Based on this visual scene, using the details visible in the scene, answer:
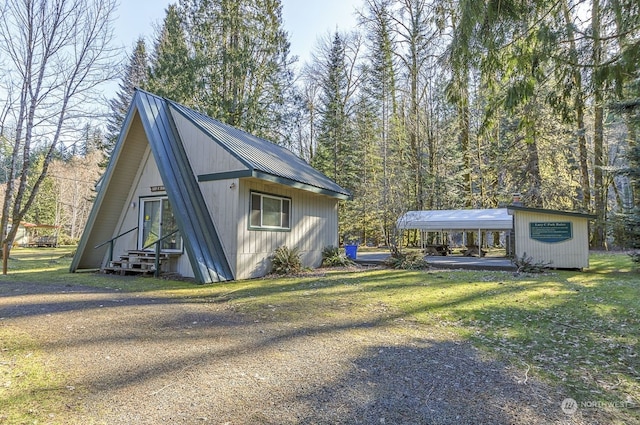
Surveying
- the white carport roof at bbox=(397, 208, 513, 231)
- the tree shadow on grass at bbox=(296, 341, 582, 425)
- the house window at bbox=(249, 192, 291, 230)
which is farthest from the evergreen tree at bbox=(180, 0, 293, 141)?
the tree shadow on grass at bbox=(296, 341, 582, 425)

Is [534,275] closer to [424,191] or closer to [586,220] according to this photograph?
[586,220]

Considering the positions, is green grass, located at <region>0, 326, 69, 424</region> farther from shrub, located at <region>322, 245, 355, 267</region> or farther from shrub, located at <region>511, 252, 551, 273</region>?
shrub, located at <region>511, 252, 551, 273</region>

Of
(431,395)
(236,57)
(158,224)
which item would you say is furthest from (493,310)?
(236,57)

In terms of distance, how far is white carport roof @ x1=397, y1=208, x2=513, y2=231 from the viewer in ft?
55.3

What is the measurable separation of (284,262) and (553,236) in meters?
8.87

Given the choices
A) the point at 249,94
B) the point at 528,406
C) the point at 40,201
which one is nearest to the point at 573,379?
the point at 528,406

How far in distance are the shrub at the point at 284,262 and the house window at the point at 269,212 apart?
0.75 m

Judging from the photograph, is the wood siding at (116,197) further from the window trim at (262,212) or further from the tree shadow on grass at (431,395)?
the tree shadow on grass at (431,395)

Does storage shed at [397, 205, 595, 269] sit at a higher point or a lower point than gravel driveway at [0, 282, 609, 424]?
higher

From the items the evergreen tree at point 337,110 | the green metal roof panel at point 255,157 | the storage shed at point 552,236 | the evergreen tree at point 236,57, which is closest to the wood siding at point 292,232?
the green metal roof panel at point 255,157

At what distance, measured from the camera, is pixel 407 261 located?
1141 centimetres

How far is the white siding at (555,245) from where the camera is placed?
11.3m

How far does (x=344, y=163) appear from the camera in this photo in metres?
25.4

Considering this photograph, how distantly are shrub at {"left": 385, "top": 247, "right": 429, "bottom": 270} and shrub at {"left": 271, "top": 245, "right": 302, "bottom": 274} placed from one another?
10.5ft
